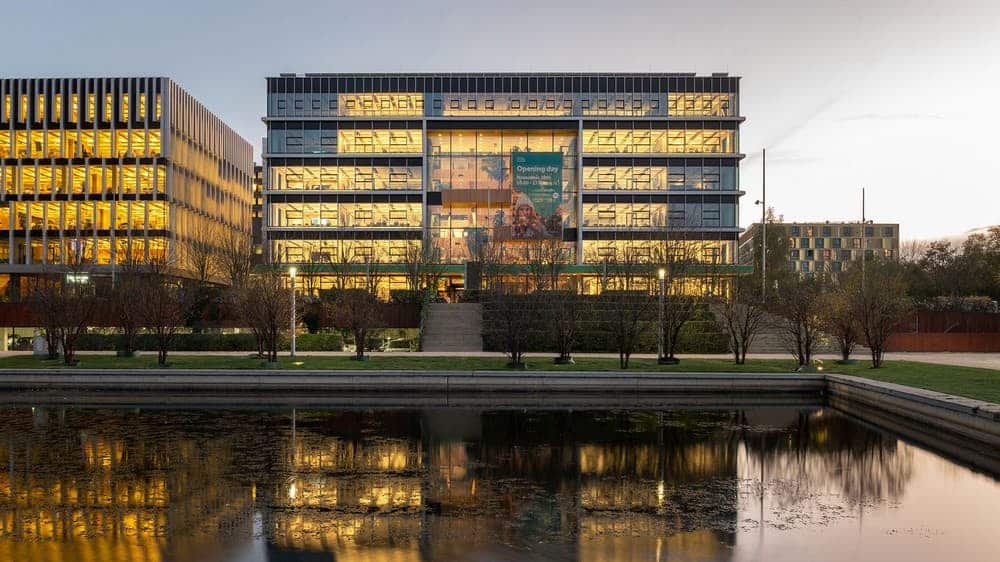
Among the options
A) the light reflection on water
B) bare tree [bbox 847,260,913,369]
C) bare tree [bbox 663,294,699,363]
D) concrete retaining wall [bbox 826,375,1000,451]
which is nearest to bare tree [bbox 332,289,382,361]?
the light reflection on water

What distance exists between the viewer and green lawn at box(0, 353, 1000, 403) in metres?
→ 28.7

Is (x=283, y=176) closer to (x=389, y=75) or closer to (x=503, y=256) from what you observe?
(x=389, y=75)

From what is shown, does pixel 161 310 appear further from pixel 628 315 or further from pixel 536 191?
pixel 536 191

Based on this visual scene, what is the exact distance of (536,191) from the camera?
73.6 m

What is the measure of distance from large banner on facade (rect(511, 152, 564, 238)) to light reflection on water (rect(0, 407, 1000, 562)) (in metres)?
53.2

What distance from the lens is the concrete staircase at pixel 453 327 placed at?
42.1m

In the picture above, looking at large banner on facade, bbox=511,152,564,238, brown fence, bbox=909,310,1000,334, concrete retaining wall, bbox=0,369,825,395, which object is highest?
large banner on facade, bbox=511,152,564,238

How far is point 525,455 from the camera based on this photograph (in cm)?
1628

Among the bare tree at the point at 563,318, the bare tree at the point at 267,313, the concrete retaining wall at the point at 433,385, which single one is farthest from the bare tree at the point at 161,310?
the bare tree at the point at 563,318

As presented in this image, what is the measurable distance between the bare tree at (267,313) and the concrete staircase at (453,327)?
30.6ft

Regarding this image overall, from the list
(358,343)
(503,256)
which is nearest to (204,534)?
(358,343)

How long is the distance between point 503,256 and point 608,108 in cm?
2990

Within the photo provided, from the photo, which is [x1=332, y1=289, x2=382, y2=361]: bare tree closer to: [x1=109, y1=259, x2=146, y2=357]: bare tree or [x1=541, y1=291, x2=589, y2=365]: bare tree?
[x1=541, y1=291, x2=589, y2=365]: bare tree

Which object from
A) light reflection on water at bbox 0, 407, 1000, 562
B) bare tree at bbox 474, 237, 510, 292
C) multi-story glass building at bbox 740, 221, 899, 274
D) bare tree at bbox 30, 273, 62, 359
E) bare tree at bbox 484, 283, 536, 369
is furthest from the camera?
multi-story glass building at bbox 740, 221, 899, 274
